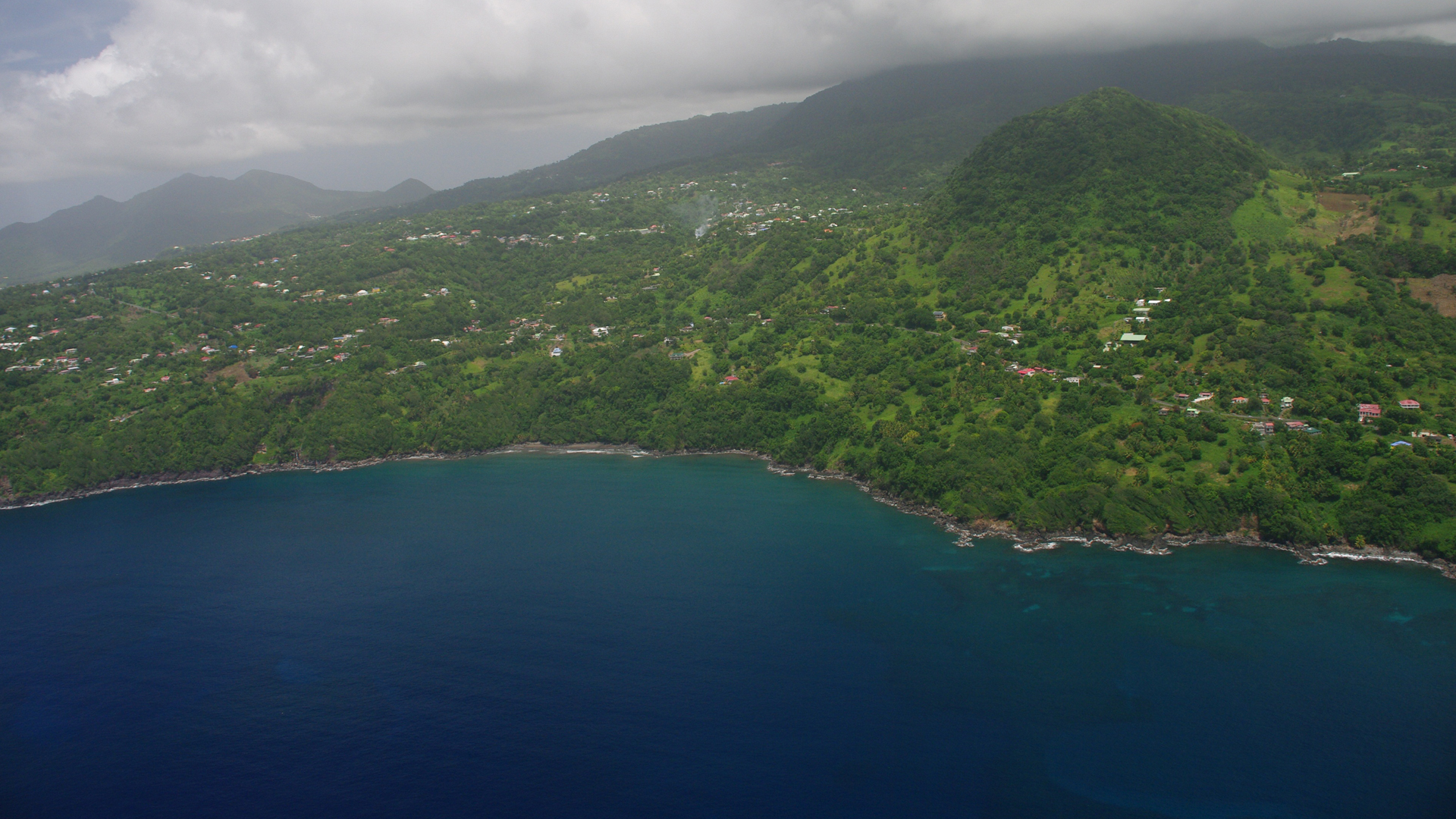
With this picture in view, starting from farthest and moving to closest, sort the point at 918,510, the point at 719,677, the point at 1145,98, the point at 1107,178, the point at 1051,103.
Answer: the point at 1051,103
the point at 1145,98
the point at 1107,178
the point at 918,510
the point at 719,677

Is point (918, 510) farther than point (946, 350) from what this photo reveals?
No

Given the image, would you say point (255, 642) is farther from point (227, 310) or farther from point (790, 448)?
point (227, 310)

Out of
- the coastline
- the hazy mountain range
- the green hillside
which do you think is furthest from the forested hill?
the hazy mountain range

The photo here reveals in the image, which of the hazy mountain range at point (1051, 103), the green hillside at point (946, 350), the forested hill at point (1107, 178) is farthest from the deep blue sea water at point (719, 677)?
the hazy mountain range at point (1051, 103)

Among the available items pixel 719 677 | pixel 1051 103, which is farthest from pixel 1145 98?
pixel 719 677

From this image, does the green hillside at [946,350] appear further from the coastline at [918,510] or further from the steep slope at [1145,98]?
the steep slope at [1145,98]

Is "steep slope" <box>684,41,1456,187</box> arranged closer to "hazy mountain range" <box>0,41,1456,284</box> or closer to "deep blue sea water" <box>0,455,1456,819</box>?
"hazy mountain range" <box>0,41,1456,284</box>

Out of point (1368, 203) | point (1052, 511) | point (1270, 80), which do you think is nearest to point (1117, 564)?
point (1052, 511)

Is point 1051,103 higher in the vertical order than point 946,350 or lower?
higher

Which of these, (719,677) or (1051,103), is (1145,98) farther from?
(719,677)
